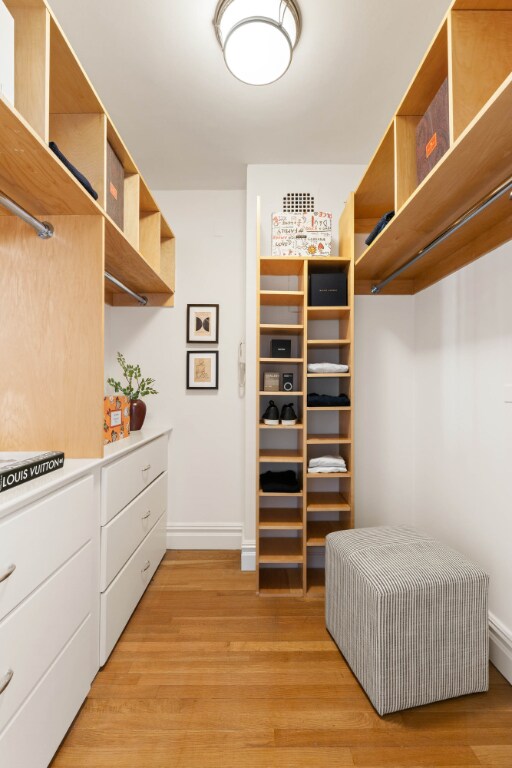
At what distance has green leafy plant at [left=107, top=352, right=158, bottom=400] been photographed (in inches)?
100

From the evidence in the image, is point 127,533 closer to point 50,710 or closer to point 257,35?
point 50,710

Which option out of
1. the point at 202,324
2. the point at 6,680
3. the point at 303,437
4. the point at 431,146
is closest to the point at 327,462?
the point at 303,437

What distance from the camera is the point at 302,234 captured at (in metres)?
2.46

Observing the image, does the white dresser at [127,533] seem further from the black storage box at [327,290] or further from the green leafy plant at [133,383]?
the black storage box at [327,290]

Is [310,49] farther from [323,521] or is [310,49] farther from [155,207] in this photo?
[323,521]

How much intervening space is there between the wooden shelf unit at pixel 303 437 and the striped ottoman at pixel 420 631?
0.76 metres

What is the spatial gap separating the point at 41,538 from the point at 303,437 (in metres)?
1.46

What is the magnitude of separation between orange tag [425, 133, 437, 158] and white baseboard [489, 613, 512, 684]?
6.15 ft

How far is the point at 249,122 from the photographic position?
88.6 inches

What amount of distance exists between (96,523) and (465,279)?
2011mm

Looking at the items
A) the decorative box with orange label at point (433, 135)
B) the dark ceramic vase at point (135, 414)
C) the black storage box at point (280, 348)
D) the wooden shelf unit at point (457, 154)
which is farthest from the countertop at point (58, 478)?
the decorative box with orange label at point (433, 135)

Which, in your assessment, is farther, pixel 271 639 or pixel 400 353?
pixel 400 353

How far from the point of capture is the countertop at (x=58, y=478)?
3.44 ft

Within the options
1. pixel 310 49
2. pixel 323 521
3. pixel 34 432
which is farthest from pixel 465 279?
pixel 34 432
